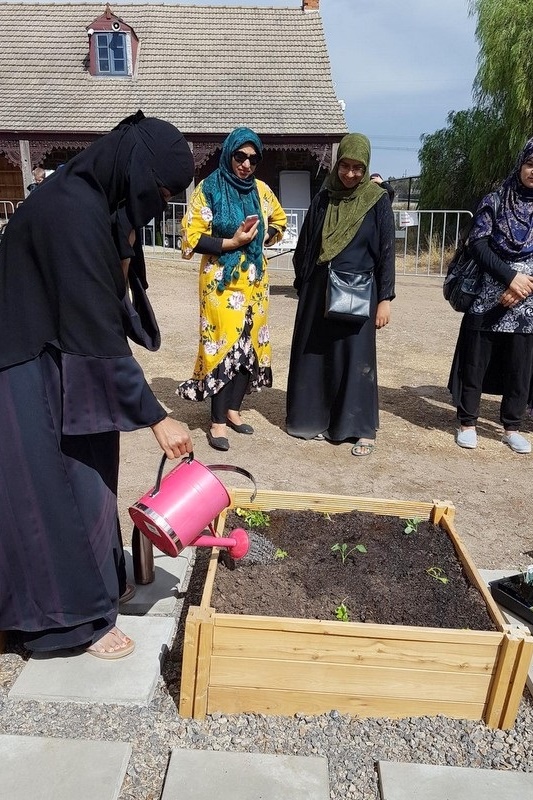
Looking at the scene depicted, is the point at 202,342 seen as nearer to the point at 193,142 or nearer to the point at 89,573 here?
the point at 89,573

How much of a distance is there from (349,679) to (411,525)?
0.87m

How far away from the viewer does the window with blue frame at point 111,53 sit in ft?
58.7

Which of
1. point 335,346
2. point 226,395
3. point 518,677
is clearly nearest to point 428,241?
point 335,346

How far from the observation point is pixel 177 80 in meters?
18.0

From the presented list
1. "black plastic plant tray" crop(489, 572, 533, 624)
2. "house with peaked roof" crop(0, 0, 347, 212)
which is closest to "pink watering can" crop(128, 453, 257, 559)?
"black plastic plant tray" crop(489, 572, 533, 624)

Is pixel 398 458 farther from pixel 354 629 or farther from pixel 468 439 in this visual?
pixel 354 629

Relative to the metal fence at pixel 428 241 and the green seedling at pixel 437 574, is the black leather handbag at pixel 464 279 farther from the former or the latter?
the metal fence at pixel 428 241

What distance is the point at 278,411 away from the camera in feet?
17.6

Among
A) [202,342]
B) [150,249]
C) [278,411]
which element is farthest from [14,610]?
[150,249]

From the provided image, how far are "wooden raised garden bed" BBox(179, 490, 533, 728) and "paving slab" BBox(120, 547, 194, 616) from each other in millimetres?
568

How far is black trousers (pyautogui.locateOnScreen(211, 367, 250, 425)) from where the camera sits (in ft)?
14.7

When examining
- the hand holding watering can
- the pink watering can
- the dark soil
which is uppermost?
the hand holding watering can

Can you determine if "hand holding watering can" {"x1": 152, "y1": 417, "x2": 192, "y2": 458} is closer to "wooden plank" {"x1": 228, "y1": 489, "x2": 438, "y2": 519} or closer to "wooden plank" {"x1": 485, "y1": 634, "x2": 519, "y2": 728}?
"wooden plank" {"x1": 228, "y1": 489, "x2": 438, "y2": 519}

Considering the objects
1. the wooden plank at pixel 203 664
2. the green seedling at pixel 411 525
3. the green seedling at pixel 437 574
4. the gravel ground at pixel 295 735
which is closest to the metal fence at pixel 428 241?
the green seedling at pixel 411 525
